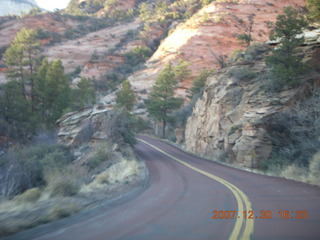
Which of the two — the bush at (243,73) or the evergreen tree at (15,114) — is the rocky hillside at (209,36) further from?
the evergreen tree at (15,114)

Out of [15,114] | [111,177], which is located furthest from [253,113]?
[15,114]

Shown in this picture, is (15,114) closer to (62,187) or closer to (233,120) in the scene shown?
(62,187)

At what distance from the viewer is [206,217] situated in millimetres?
5945

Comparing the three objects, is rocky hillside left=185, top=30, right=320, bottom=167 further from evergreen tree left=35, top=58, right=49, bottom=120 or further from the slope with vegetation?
evergreen tree left=35, top=58, right=49, bottom=120

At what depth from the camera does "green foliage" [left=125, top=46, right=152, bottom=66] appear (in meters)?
66.8

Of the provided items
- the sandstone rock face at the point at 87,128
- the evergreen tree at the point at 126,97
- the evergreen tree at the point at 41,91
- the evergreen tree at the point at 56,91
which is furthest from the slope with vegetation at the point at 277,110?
the evergreen tree at the point at 126,97

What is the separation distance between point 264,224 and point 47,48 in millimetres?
77841

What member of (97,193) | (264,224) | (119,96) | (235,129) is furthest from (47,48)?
(264,224)

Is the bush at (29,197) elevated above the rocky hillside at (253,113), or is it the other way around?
the rocky hillside at (253,113)

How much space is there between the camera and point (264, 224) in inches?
209

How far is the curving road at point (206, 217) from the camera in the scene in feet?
15.9
